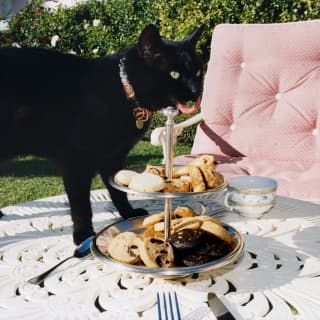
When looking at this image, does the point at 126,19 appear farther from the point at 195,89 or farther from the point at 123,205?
the point at 123,205

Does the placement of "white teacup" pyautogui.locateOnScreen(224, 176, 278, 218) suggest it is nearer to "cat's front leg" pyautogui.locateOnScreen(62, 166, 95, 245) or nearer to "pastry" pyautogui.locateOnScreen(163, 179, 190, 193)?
"pastry" pyautogui.locateOnScreen(163, 179, 190, 193)

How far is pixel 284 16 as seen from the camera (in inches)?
142

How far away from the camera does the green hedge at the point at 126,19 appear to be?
363cm

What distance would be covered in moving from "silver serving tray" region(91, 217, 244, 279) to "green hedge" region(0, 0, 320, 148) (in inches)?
101

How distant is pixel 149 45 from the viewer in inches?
57.1

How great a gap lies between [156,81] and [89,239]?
68 centimetres

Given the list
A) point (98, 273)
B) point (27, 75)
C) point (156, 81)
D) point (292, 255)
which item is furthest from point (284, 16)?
point (98, 273)

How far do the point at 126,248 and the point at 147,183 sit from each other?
137 millimetres

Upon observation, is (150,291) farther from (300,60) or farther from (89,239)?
(300,60)

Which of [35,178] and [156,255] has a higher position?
[156,255]

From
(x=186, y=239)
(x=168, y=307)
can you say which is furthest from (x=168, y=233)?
Result: (x=168, y=307)

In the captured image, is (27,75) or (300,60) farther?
(300,60)

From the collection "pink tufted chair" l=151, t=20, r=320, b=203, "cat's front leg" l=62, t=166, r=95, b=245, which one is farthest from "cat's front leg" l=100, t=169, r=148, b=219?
"pink tufted chair" l=151, t=20, r=320, b=203

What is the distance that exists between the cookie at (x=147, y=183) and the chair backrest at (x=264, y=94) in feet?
3.91
